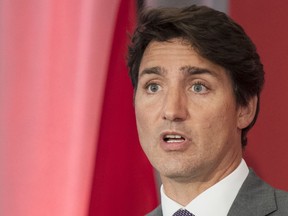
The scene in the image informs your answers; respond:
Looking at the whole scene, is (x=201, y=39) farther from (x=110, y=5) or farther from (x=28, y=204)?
(x=28, y=204)

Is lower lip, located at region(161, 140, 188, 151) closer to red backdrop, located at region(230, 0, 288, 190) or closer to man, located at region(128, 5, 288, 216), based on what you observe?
man, located at region(128, 5, 288, 216)

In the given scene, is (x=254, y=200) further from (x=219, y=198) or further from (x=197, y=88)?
(x=197, y=88)

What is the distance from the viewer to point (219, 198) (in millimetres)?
1691

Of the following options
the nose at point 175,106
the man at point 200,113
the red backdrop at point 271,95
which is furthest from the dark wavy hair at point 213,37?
the red backdrop at point 271,95

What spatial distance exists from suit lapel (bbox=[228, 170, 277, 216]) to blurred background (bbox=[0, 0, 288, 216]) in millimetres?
334

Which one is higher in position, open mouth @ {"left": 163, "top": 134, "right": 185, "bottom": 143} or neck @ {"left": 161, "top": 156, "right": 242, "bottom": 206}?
open mouth @ {"left": 163, "top": 134, "right": 185, "bottom": 143}

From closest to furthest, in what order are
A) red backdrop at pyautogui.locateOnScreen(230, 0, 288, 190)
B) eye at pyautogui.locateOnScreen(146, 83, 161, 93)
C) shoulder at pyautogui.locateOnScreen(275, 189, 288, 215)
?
shoulder at pyautogui.locateOnScreen(275, 189, 288, 215)
eye at pyautogui.locateOnScreen(146, 83, 161, 93)
red backdrop at pyautogui.locateOnScreen(230, 0, 288, 190)

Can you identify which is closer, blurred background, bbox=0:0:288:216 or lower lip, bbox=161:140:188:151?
lower lip, bbox=161:140:188:151

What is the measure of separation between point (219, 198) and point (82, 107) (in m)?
0.48

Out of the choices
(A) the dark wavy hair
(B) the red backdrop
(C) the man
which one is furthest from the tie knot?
(B) the red backdrop

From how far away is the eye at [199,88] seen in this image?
169cm

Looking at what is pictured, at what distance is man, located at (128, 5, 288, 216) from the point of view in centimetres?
166

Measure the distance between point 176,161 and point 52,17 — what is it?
586mm

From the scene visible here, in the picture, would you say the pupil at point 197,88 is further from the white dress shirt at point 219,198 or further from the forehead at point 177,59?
the white dress shirt at point 219,198
